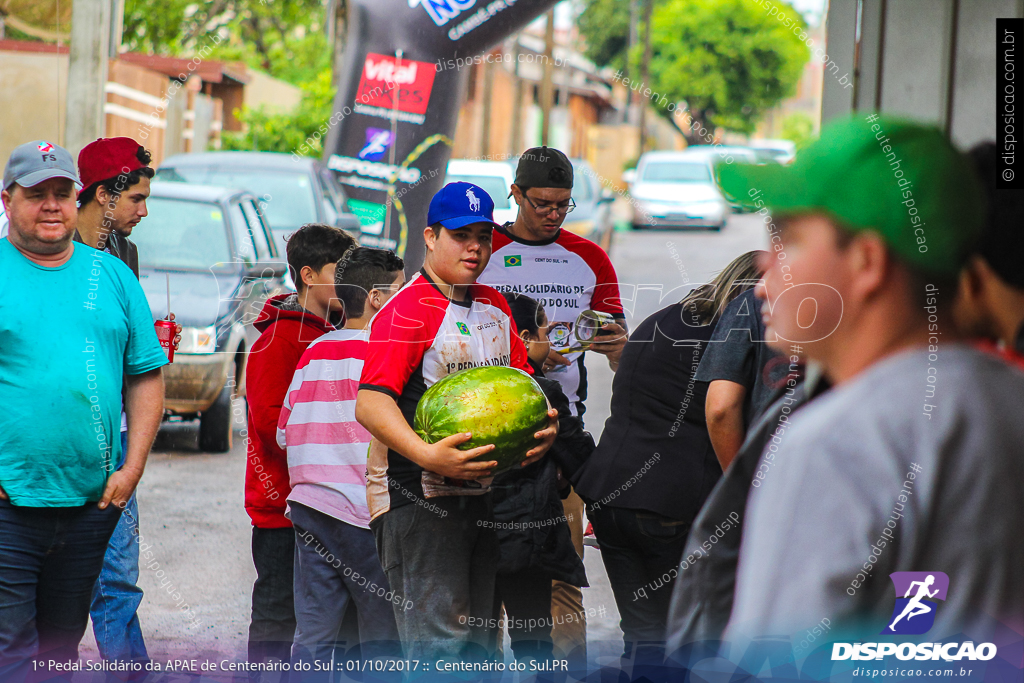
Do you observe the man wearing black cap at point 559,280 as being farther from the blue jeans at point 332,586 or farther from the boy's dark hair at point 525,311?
the blue jeans at point 332,586

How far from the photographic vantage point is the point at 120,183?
397 cm

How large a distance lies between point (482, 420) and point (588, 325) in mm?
1451

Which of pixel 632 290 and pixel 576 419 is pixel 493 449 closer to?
pixel 576 419

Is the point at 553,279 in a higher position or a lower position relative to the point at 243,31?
lower

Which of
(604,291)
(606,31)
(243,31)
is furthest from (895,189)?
(606,31)

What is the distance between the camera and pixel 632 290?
14.9 ft

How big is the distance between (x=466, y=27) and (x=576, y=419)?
226cm

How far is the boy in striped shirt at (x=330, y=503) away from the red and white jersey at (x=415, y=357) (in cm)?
40

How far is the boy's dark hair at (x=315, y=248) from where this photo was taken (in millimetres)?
4070

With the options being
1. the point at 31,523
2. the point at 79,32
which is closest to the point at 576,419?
the point at 31,523

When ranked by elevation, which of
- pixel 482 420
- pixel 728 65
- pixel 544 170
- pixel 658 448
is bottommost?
pixel 658 448

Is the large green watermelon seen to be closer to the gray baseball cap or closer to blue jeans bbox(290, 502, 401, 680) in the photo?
blue jeans bbox(290, 502, 401, 680)

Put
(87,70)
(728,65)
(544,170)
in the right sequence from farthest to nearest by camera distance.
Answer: (728,65) < (87,70) < (544,170)

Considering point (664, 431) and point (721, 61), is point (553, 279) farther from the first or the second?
point (721, 61)
